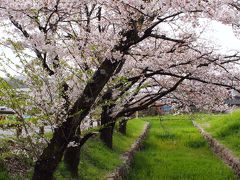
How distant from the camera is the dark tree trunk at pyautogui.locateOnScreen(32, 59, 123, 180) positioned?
7.73m

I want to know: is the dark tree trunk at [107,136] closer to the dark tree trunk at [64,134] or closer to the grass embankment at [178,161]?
the grass embankment at [178,161]

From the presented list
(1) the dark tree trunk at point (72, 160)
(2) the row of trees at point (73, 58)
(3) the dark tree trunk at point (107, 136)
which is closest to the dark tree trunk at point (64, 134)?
(2) the row of trees at point (73, 58)

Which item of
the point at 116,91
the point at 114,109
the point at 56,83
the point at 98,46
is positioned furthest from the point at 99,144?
the point at 56,83

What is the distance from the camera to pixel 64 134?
7754mm

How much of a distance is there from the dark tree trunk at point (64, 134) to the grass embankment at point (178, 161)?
15.7 feet

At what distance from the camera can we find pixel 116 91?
36.8 feet

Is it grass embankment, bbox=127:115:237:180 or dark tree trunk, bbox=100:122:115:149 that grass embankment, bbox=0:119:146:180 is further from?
grass embankment, bbox=127:115:237:180

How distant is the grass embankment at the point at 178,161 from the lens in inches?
512

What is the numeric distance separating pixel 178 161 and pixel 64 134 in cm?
871

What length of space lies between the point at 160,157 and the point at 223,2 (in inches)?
377

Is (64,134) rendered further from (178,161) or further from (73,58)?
(178,161)

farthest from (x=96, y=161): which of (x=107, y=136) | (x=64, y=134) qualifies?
(x=64, y=134)

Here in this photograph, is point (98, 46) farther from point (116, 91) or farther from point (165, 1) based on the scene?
point (165, 1)

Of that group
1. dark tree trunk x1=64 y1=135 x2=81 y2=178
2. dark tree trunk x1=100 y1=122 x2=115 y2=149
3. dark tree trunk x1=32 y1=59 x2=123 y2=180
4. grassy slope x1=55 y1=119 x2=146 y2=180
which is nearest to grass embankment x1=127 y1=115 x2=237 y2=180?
grassy slope x1=55 y1=119 x2=146 y2=180
